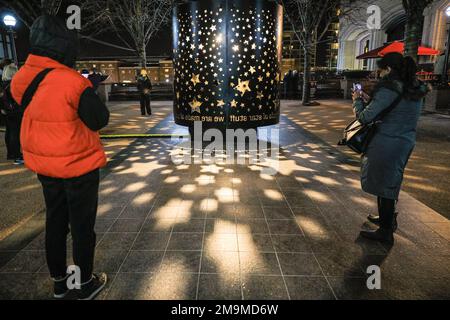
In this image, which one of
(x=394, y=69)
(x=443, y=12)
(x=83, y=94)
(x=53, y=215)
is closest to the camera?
(x=83, y=94)

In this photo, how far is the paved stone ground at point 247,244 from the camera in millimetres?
2738

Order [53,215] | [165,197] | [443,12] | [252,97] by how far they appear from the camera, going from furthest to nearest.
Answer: [443,12] → [252,97] → [165,197] → [53,215]

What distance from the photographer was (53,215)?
240cm

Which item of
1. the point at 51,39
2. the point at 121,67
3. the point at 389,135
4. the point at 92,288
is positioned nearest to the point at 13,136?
the point at 92,288

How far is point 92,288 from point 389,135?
A: 3095 millimetres

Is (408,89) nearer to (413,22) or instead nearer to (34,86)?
(34,86)

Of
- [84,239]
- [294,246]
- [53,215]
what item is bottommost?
[294,246]

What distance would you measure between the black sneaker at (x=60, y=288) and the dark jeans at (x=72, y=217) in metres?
0.04

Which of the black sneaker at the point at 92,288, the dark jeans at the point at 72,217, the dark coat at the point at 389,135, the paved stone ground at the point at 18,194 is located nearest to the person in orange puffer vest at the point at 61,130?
the dark jeans at the point at 72,217

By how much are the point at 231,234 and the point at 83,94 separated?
225 cm

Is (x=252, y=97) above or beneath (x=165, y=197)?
above

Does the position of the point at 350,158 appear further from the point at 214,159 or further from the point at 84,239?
the point at 84,239

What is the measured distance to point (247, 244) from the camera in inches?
136

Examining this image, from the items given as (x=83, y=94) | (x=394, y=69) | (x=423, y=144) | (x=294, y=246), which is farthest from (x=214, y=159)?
(x=423, y=144)
